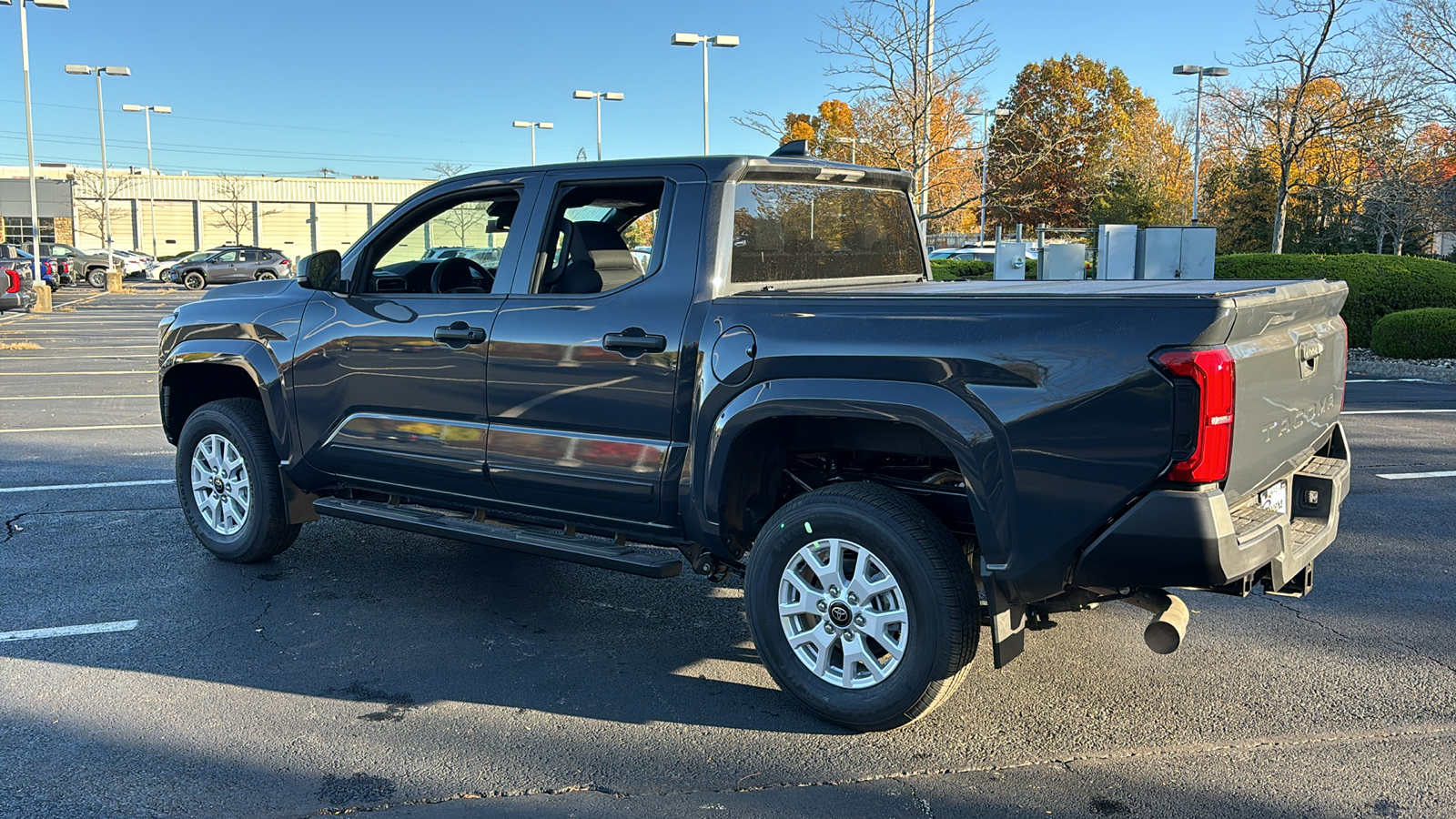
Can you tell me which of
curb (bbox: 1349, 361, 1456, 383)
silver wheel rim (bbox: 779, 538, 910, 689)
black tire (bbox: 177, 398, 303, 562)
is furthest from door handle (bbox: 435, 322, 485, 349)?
curb (bbox: 1349, 361, 1456, 383)

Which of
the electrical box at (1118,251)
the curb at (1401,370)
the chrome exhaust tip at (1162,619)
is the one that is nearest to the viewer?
the chrome exhaust tip at (1162,619)

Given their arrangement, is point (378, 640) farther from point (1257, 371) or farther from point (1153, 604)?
point (1257, 371)

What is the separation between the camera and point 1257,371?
3.48 meters

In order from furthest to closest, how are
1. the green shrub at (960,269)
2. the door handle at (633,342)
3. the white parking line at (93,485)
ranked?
the green shrub at (960,269), the white parking line at (93,485), the door handle at (633,342)

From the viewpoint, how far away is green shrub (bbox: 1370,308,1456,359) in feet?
48.8

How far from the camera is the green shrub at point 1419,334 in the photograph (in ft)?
48.8

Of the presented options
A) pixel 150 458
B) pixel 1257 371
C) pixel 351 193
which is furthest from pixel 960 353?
pixel 351 193

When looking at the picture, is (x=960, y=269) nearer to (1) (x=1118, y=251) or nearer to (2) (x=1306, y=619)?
(1) (x=1118, y=251)

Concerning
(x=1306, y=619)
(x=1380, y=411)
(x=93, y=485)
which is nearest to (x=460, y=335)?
(x=1306, y=619)

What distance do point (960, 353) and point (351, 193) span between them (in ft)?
262

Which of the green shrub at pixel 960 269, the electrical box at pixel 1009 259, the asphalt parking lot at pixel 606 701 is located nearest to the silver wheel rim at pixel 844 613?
the asphalt parking lot at pixel 606 701

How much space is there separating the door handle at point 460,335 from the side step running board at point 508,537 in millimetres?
761

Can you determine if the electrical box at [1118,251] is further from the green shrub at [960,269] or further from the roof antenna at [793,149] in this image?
the roof antenna at [793,149]

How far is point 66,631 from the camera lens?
498 cm
